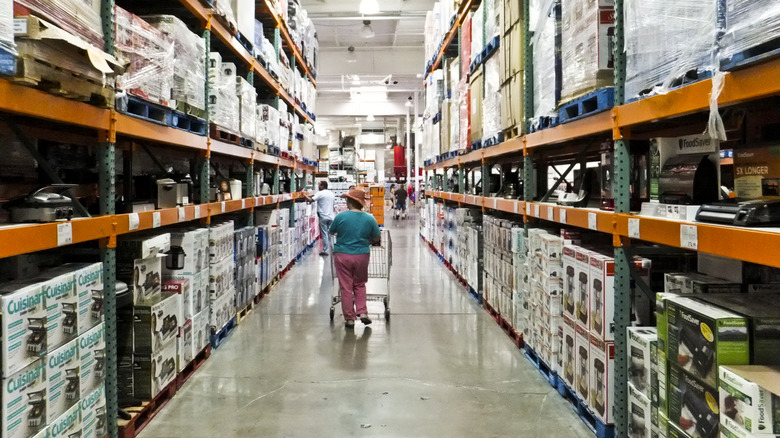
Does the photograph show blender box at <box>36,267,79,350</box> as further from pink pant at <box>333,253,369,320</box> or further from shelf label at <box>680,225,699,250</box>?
pink pant at <box>333,253,369,320</box>

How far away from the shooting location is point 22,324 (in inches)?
90.0

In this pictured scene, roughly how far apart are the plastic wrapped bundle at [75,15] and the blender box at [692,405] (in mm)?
3366

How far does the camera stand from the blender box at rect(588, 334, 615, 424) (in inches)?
124

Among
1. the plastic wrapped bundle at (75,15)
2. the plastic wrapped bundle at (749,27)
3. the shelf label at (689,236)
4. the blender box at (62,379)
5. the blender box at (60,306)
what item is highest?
the plastic wrapped bundle at (75,15)

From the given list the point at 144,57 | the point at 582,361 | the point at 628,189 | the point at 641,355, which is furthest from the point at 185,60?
the point at 641,355

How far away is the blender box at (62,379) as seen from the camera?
2.49 metres

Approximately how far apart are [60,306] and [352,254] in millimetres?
3651

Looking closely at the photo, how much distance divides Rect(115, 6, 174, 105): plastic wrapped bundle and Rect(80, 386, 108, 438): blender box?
1.87 metres

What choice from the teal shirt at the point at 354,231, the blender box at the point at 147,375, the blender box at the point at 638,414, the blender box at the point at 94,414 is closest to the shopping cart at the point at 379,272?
the teal shirt at the point at 354,231

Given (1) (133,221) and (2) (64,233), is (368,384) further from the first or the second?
(2) (64,233)

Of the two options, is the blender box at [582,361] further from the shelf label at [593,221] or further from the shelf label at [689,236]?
the shelf label at [689,236]

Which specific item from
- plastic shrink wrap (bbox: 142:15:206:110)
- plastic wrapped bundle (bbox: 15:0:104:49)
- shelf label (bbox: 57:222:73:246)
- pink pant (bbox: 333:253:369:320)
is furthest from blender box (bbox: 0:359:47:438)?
pink pant (bbox: 333:253:369:320)

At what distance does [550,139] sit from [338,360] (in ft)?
9.15

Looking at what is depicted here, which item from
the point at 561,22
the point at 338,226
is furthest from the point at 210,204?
the point at 561,22
